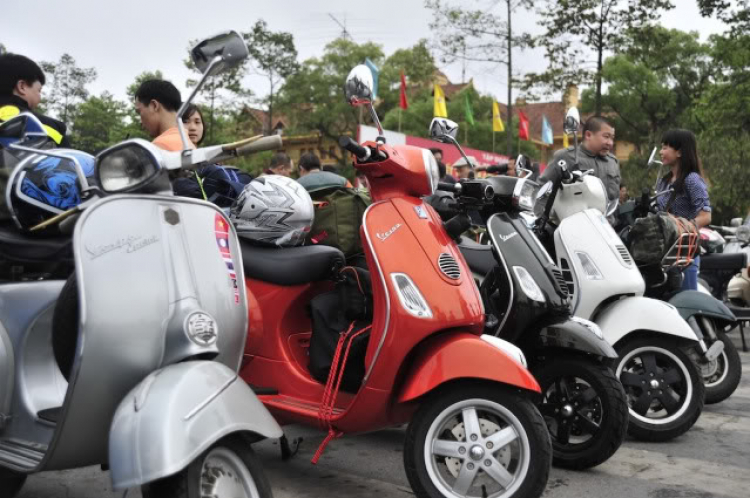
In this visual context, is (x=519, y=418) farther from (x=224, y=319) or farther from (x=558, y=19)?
(x=558, y=19)

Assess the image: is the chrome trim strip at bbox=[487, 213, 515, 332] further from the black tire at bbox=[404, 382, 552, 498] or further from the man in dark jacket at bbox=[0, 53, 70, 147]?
the man in dark jacket at bbox=[0, 53, 70, 147]

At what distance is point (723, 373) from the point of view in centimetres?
559

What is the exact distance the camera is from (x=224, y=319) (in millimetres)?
2631

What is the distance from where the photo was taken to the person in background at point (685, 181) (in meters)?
6.23

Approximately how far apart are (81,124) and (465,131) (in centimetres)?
2298

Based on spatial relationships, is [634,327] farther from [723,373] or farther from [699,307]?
[723,373]

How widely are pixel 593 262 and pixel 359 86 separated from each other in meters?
1.97

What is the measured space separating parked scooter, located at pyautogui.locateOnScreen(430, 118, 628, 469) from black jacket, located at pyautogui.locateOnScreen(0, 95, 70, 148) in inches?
82.5

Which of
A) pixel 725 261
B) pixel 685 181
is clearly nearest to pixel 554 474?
pixel 685 181

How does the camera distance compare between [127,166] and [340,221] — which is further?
[340,221]

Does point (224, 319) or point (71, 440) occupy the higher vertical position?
point (224, 319)

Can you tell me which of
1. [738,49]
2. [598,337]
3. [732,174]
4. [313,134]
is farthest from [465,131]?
[598,337]

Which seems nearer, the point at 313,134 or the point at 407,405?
the point at 407,405

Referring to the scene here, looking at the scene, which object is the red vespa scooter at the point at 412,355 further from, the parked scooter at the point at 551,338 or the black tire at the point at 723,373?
the black tire at the point at 723,373
